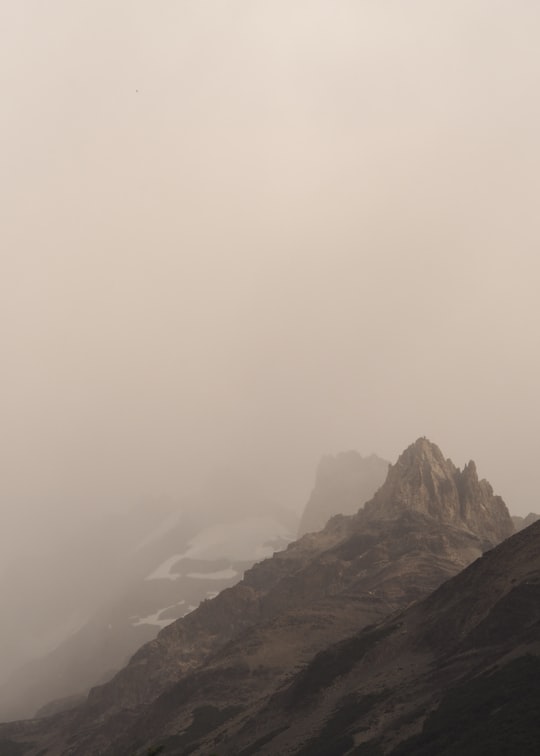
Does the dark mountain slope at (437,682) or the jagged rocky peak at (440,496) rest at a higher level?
the jagged rocky peak at (440,496)

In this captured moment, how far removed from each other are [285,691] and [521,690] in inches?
1617

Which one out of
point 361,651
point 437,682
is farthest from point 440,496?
point 437,682

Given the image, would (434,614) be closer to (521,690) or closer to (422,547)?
(521,690)

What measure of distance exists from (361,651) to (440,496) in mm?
84411

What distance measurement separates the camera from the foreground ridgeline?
234 feet

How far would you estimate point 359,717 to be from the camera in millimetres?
76938

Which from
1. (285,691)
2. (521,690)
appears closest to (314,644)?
(285,691)

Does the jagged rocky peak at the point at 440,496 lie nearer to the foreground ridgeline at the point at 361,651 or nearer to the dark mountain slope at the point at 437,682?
the foreground ridgeline at the point at 361,651

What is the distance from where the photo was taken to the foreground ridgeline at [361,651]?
71250 mm

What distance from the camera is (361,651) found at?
96812mm

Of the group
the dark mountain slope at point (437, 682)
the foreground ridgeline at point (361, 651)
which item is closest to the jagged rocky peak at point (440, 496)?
the foreground ridgeline at point (361, 651)

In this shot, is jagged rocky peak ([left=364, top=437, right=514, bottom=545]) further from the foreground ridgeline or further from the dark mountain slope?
the dark mountain slope

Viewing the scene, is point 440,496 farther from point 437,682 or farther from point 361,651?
point 437,682

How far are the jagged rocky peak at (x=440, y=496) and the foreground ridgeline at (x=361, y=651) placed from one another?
36cm
